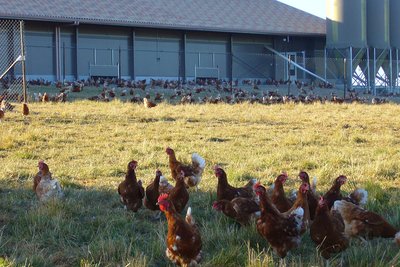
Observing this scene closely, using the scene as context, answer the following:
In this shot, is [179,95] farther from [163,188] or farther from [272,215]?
[272,215]

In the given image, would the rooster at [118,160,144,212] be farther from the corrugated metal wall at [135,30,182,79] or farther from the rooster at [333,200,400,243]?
the corrugated metal wall at [135,30,182,79]

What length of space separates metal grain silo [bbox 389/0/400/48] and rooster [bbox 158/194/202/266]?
4432 centimetres

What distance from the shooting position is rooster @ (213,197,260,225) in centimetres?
598

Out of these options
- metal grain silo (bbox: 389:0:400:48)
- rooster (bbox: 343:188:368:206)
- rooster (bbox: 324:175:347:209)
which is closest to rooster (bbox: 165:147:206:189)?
rooster (bbox: 324:175:347:209)

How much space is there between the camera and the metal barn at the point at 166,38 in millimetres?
36594

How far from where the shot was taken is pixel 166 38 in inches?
1688

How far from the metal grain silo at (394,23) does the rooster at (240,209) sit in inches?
1694

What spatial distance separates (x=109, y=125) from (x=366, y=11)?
34287mm

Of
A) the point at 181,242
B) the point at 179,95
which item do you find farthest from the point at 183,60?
the point at 181,242

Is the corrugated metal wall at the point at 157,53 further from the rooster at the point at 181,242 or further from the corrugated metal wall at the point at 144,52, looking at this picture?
the rooster at the point at 181,242

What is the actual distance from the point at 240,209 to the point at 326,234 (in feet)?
3.59

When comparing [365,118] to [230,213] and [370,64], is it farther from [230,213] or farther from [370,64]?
[370,64]

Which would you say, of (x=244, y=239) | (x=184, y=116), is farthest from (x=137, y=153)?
(x=184, y=116)

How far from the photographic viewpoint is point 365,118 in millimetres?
17984
